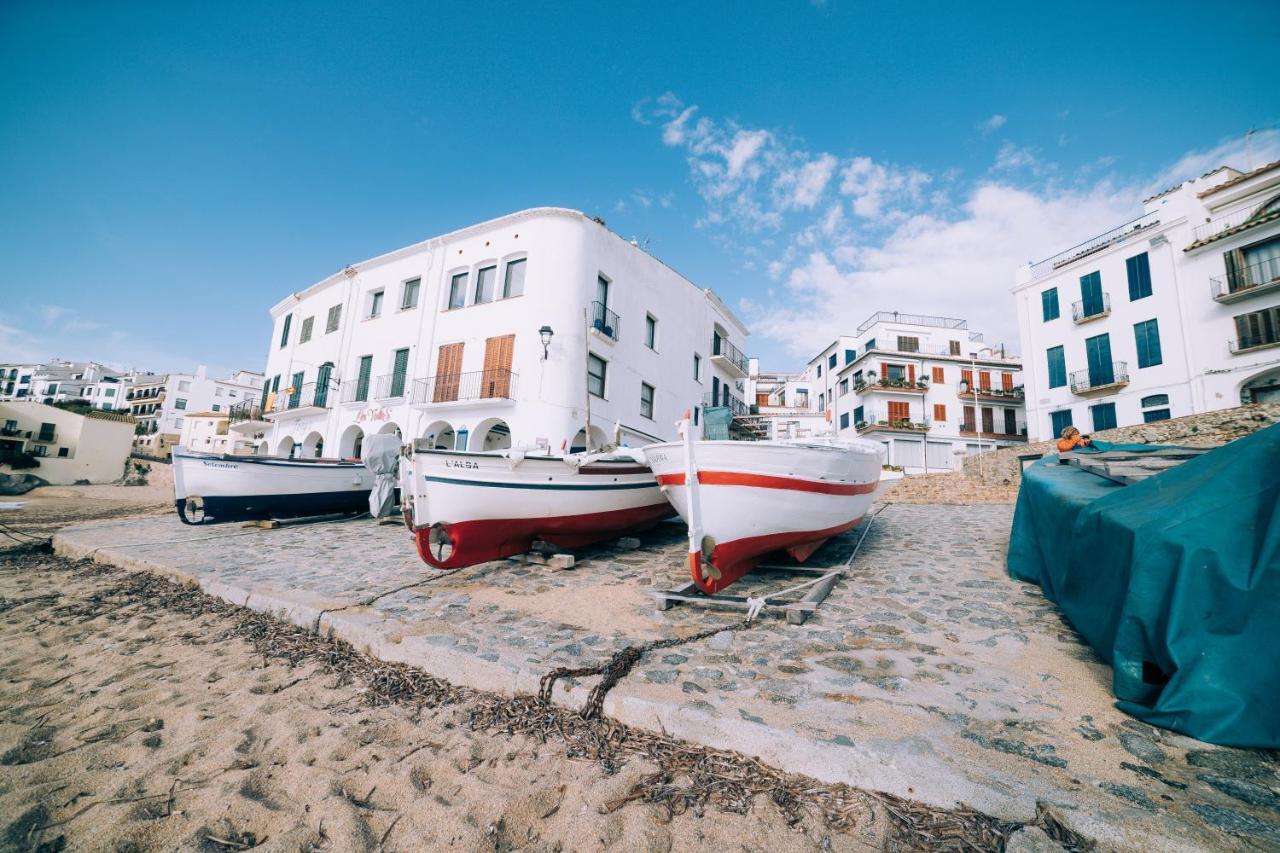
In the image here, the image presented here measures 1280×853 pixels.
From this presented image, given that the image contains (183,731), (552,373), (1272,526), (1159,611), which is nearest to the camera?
(1272,526)

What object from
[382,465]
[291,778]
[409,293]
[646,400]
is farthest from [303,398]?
[291,778]

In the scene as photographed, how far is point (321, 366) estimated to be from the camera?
1775 centimetres

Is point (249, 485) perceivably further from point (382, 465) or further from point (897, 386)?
point (897, 386)

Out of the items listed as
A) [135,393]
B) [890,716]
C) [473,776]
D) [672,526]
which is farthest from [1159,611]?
[135,393]

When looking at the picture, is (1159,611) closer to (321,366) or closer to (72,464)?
(321,366)

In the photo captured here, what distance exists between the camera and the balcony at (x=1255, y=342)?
14508mm

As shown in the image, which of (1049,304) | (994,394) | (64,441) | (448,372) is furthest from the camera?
(64,441)

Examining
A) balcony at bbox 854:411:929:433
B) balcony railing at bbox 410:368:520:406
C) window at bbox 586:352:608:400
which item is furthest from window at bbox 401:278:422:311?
balcony at bbox 854:411:929:433

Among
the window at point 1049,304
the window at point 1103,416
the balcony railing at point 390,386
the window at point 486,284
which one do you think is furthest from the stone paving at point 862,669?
the window at point 1049,304

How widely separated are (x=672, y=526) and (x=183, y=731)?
7.67 m

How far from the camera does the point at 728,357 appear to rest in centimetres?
2042

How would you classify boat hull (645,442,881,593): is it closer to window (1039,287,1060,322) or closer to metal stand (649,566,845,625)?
metal stand (649,566,845,625)

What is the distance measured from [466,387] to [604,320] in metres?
4.59

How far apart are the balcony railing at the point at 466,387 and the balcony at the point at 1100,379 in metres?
22.6
